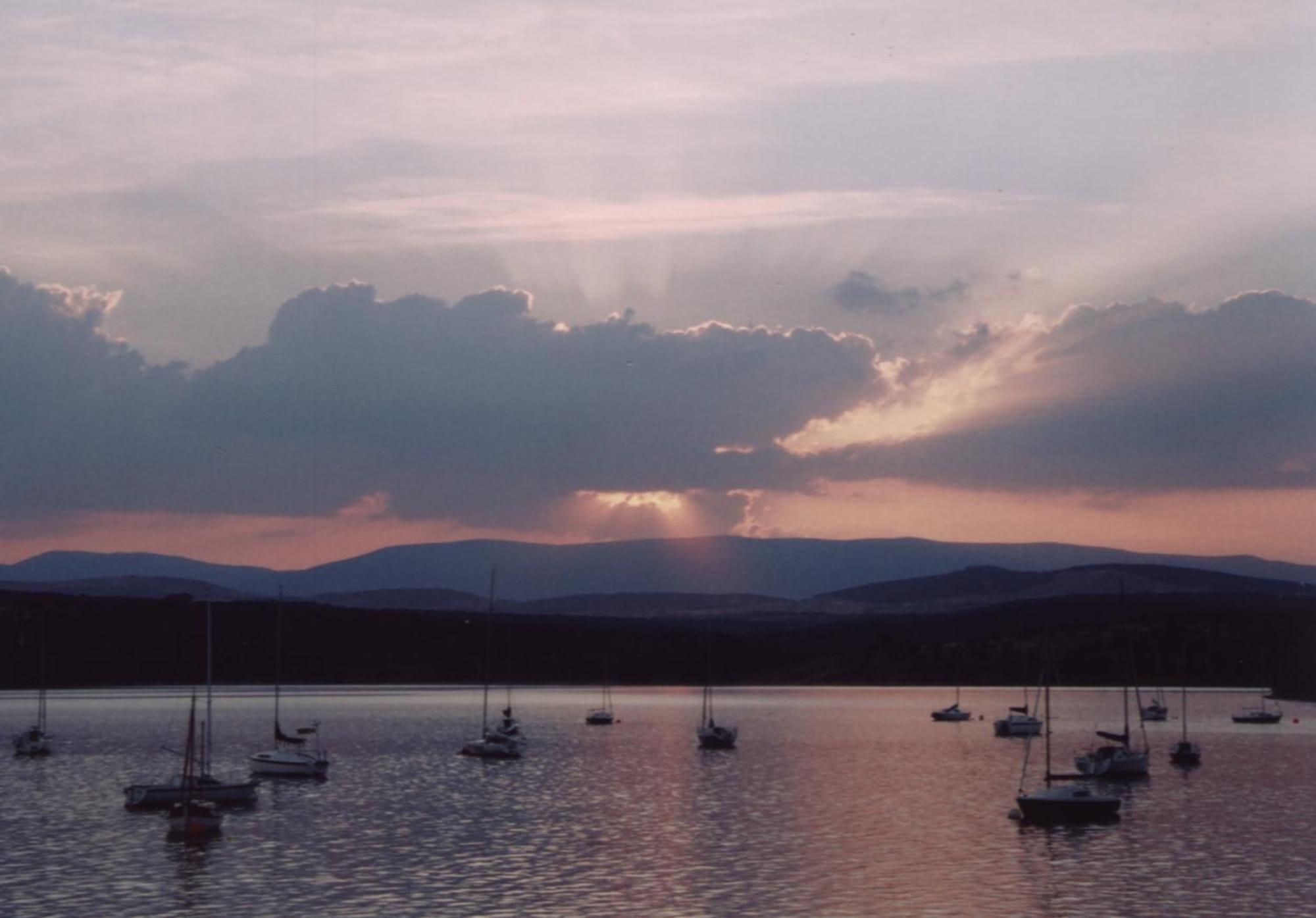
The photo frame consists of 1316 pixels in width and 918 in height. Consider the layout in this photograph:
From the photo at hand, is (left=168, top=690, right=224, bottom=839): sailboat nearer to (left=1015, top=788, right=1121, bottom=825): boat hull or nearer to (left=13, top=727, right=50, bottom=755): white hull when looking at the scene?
(left=1015, top=788, right=1121, bottom=825): boat hull

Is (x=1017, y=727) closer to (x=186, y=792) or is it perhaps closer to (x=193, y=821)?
(x=186, y=792)

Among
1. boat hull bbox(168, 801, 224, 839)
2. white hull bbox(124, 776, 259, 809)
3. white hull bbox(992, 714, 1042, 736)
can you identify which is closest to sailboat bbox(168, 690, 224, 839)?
boat hull bbox(168, 801, 224, 839)

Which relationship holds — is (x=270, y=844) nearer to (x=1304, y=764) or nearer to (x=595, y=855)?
(x=595, y=855)

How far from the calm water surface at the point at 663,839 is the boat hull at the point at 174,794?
90cm

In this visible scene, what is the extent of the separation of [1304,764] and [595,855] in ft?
217

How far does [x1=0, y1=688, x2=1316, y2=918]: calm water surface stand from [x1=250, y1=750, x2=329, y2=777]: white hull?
2.35 ft

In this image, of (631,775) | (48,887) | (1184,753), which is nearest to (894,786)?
(631,775)

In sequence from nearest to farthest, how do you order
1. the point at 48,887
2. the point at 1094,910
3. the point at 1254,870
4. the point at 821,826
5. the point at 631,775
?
the point at 1094,910, the point at 48,887, the point at 1254,870, the point at 821,826, the point at 631,775

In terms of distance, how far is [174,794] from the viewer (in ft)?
259

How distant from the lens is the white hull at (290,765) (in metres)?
98.2

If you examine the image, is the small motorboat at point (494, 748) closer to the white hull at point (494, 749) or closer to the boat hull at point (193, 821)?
the white hull at point (494, 749)

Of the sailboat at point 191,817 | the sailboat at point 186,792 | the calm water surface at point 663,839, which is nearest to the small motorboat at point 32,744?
the calm water surface at point 663,839

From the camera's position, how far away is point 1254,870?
198 feet

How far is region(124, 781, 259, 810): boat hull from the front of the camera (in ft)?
260
